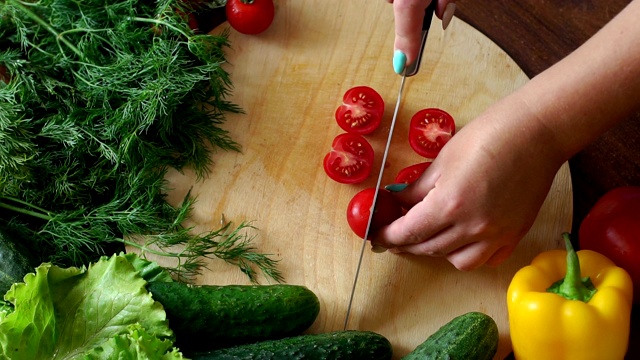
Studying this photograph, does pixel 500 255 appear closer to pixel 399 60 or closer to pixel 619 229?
pixel 619 229

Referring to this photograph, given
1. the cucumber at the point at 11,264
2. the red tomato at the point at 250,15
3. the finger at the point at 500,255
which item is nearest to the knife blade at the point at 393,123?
the finger at the point at 500,255

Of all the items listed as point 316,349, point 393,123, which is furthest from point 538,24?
point 316,349

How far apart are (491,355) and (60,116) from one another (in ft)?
4.29

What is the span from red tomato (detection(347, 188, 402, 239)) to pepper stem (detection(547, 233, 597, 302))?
0.43 metres

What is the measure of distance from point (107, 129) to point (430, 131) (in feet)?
2.89

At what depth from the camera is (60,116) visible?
1.90 metres

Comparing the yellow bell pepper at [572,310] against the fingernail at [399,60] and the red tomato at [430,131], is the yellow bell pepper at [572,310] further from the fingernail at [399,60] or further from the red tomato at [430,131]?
the fingernail at [399,60]

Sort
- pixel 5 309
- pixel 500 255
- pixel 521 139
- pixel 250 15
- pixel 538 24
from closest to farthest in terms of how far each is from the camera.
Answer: pixel 521 139, pixel 5 309, pixel 500 255, pixel 250 15, pixel 538 24

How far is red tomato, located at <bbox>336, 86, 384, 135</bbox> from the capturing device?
76.5 inches

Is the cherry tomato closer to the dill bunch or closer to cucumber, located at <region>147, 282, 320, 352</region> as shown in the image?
the dill bunch

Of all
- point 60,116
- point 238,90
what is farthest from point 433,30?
point 60,116

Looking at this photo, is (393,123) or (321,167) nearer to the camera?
(393,123)

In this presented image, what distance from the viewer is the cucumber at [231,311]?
1750 mm

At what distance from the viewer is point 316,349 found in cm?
173
